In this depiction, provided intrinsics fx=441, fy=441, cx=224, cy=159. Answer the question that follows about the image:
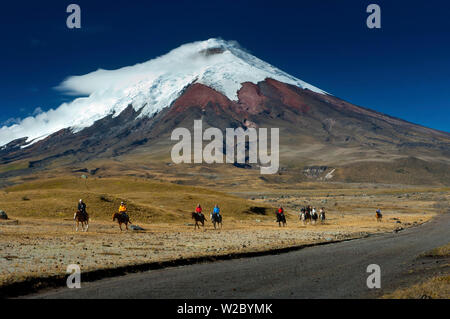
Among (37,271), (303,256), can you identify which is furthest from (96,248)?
(303,256)

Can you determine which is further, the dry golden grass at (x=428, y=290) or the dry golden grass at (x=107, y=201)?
the dry golden grass at (x=107, y=201)

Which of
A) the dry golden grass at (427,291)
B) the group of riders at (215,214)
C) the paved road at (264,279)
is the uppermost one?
the group of riders at (215,214)

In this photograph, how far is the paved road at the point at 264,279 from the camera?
1402cm

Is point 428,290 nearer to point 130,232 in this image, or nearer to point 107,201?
point 130,232

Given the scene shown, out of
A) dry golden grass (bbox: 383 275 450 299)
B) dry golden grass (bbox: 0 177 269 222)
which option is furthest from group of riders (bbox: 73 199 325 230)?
dry golden grass (bbox: 383 275 450 299)

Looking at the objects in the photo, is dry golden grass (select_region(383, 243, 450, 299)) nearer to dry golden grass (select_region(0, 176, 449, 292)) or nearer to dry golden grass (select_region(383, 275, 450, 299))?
dry golden grass (select_region(383, 275, 450, 299))

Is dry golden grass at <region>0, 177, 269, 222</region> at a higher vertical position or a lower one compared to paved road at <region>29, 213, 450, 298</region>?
higher

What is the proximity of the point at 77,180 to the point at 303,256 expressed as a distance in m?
73.5

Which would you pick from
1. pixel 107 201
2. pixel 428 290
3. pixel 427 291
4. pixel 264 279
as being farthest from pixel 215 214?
pixel 427 291

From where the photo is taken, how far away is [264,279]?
16.5m

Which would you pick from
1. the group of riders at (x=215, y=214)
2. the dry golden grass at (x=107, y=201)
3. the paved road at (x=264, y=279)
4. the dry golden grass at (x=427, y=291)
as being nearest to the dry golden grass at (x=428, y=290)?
the dry golden grass at (x=427, y=291)

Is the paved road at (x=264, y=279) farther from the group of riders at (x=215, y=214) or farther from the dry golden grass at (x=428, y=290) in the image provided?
the group of riders at (x=215, y=214)

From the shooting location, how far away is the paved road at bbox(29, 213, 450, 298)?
552 inches

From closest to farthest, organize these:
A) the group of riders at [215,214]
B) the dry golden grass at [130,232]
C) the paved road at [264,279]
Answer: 1. the paved road at [264,279]
2. the dry golden grass at [130,232]
3. the group of riders at [215,214]
